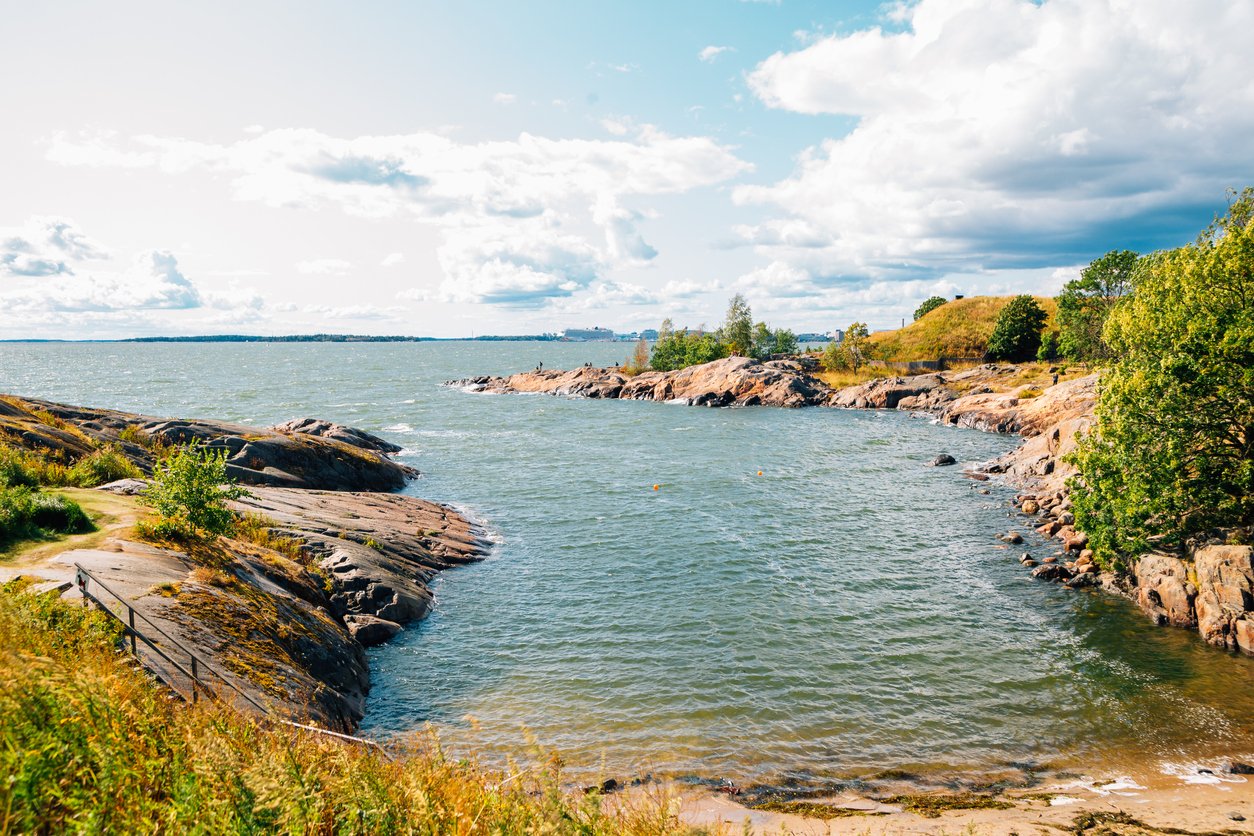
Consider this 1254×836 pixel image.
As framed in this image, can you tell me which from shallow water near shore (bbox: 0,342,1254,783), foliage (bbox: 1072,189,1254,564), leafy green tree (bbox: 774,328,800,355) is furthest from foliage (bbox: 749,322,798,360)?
foliage (bbox: 1072,189,1254,564)

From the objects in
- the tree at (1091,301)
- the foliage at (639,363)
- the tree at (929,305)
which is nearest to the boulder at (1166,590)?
the tree at (1091,301)

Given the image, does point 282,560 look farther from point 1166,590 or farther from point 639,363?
point 639,363

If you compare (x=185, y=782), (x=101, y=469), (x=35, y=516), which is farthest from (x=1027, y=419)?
(x=185, y=782)

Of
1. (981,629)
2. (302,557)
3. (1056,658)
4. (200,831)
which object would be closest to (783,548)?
(981,629)

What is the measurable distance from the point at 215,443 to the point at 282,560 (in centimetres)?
1748

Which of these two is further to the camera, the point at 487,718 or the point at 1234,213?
the point at 1234,213

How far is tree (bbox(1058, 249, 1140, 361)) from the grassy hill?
84.9 ft

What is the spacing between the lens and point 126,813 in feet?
19.6

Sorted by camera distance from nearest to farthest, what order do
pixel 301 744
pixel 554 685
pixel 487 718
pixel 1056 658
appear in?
pixel 301 744 < pixel 487 718 < pixel 554 685 < pixel 1056 658

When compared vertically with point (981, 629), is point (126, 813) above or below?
above

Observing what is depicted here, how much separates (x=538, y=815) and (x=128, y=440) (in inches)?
1380

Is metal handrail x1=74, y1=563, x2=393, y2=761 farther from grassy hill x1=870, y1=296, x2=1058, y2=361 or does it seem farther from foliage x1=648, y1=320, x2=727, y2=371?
grassy hill x1=870, y1=296, x2=1058, y2=361

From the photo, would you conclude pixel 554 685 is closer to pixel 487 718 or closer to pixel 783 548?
pixel 487 718

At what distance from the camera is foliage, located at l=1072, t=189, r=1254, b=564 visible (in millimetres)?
25625
